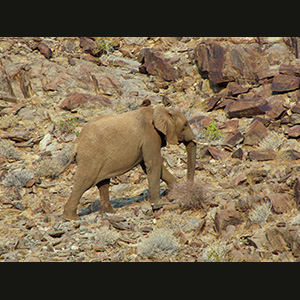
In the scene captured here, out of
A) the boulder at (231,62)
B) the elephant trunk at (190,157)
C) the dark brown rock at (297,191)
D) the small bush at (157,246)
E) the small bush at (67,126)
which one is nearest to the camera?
the small bush at (157,246)

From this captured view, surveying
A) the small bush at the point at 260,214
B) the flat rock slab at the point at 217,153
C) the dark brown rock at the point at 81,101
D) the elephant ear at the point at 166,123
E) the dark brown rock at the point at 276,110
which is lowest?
the flat rock slab at the point at 217,153

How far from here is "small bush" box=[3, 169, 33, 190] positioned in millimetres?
15547

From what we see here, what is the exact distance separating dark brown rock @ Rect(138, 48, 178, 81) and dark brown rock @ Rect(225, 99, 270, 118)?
533cm

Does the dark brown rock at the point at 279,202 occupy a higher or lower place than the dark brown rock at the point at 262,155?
higher

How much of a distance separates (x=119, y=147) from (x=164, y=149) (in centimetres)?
577

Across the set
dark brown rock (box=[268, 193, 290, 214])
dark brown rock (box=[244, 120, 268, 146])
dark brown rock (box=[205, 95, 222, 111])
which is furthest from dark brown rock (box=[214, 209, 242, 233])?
dark brown rock (box=[205, 95, 222, 111])

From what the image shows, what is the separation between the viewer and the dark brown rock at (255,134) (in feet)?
59.0

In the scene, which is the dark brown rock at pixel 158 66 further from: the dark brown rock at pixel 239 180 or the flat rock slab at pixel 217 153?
the dark brown rock at pixel 239 180

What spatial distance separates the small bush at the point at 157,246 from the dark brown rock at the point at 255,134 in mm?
7945

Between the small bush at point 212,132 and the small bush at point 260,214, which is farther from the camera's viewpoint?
the small bush at point 212,132

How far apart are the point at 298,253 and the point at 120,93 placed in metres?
14.8

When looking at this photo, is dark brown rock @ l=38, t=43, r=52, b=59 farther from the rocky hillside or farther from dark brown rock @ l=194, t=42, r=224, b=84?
dark brown rock @ l=194, t=42, r=224, b=84

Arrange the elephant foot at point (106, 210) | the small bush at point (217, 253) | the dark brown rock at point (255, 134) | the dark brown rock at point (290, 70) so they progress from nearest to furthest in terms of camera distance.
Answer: the small bush at point (217, 253) → the elephant foot at point (106, 210) → the dark brown rock at point (255, 134) → the dark brown rock at point (290, 70)

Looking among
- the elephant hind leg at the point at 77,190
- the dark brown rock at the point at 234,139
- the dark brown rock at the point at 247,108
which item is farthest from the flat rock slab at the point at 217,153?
the elephant hind leg at the point at 77,190
